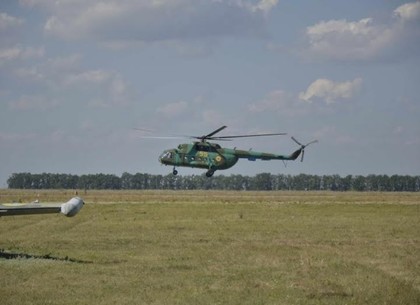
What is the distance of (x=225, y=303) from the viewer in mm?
16516

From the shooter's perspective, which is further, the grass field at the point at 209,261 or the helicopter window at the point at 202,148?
the helicopter window at the point at 202,148

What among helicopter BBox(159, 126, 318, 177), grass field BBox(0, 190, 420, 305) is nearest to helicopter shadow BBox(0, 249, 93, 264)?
grass field BBox(0, 190, 420, 305)

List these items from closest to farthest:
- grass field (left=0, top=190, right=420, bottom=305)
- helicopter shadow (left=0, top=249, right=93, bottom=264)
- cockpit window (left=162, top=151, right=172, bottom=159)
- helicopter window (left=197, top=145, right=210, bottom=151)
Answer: grass field (left=0, top=190, right=420, bottom=305)
helicopter shadow (left=0, top=249, right=93, bottom=264)
helicopter window (left=197, top=145, right=210, bottom=151)
cockpit window (left=162, top=151, right=172, bottom=159)

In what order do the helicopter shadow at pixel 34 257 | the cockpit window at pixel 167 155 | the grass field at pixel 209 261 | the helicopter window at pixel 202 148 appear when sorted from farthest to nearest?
the cockpit window at pixel 167 155 < the helicopter window at pixel 202 148 < the helicopter shadow at pixel 34 257 < the grass field at pixel 209 261

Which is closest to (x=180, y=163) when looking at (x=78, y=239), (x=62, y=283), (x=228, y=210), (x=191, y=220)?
(x=228, y=210)

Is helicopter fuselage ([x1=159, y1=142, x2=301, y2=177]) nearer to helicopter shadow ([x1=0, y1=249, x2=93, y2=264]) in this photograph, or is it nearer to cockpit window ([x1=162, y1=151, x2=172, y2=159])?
cockpit window ([x1=162, y1=151, x2=172, y2=159])

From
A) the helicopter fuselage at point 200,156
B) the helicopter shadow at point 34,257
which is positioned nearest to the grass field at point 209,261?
the helicopter shadow at point 34,257

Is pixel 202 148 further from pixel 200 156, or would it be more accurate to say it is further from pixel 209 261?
pixel 209 261

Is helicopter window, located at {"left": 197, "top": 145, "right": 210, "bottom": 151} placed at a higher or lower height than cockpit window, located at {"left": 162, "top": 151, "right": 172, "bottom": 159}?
higher

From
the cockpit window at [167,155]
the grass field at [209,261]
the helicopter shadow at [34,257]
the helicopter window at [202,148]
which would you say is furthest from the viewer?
the cockpit window at [167,155]

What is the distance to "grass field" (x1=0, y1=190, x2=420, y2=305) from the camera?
17656mm

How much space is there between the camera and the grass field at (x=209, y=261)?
17.7 meters

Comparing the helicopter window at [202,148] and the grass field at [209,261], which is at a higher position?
the helicopter window at [202,148]

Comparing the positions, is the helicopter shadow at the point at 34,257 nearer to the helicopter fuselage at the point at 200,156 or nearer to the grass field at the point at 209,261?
the grass field at the point at 209,261
